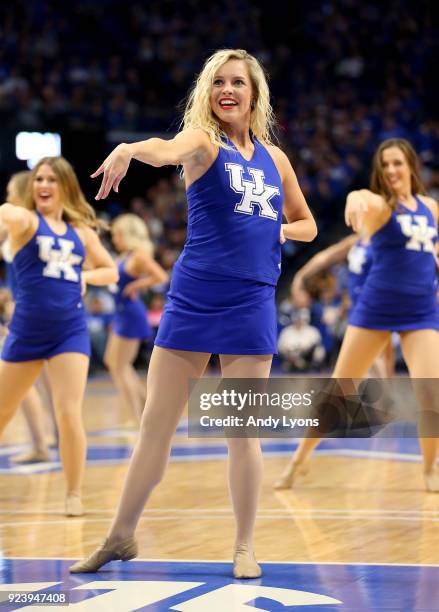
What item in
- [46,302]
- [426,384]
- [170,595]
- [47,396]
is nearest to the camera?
[170,595]

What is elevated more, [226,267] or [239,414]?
[226,267]

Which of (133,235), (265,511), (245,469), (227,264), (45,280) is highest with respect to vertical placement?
(133,235)

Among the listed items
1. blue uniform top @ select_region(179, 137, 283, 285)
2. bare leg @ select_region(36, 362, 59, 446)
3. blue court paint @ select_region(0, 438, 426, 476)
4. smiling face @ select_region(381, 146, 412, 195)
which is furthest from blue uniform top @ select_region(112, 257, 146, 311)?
blue uniform top @ select_region(179, 137, 283, 285)

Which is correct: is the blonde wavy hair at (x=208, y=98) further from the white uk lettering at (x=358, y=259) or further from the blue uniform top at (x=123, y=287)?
the blue uniform top at (x=123, y=287)

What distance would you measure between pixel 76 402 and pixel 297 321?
33.4 ft

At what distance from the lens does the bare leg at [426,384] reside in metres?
6.32

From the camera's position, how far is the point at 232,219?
162 inches

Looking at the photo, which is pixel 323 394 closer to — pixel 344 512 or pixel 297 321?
pixel 344 512

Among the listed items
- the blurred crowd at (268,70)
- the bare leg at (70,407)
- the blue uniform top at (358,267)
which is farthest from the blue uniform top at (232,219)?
the blurred crowd at (268,70)

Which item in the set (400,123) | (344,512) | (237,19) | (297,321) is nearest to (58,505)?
(344,512)

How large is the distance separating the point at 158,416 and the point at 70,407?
5.64 ft

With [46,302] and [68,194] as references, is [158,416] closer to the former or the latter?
[46,302]

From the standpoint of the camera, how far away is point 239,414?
14.0 ft

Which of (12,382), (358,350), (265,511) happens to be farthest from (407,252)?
(12,382)
